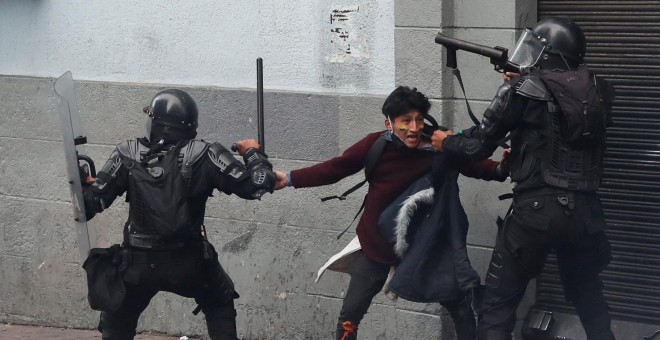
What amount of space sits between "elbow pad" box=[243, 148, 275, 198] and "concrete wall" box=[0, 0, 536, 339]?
4.33 feet

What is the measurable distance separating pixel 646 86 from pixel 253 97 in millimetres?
2432

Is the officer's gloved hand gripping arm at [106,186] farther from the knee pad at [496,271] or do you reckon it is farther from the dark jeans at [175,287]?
the knee pad at [496,271]

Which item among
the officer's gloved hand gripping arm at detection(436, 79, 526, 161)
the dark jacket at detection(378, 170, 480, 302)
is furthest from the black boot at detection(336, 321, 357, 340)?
the officer's gloved hand gripping arm at detection(436, 79, 526, 161)

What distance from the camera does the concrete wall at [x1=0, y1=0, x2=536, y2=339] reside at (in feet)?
23.9

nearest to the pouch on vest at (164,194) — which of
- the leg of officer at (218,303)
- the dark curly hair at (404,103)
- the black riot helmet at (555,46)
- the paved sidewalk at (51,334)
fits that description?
the leg of officer at (218,303)

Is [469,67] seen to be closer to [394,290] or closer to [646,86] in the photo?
[646,86]

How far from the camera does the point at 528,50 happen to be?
6090 mm

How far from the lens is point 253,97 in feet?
25.8

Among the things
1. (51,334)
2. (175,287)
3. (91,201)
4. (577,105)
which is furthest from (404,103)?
(51,334)

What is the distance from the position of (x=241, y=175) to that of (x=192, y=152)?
0.92ft

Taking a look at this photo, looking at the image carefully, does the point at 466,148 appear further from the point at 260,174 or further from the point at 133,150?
the point at 133,150

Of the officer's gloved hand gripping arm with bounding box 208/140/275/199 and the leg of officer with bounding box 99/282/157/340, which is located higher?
the officer's gloved hand gripping arm with bounding box 208/140/275/199

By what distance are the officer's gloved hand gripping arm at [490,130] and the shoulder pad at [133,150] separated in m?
1.52

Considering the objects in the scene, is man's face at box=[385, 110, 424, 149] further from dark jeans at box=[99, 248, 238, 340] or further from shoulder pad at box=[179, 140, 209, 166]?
dark jeans at box=[99, 248, 238, 340]
